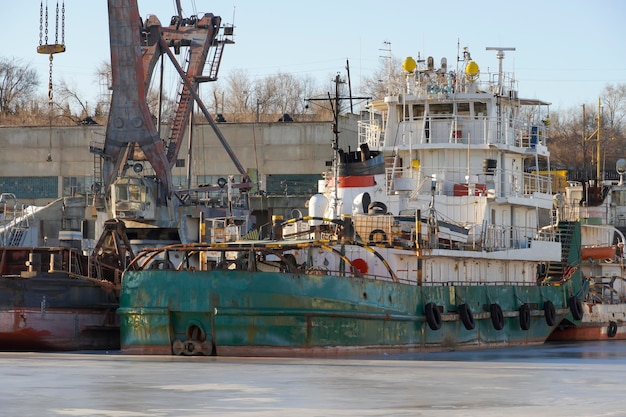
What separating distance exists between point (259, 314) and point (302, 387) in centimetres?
734

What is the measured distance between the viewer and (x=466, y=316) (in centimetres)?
2736

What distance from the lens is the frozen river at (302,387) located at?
13.4 m

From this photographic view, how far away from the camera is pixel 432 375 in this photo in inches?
707

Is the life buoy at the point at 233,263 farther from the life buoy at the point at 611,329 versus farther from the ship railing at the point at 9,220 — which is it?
the life buoy at the point at 611,329

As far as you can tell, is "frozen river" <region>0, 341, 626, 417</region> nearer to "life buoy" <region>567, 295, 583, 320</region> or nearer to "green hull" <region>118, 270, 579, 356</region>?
"green hull" <region>118, 270, 579, 356</region>

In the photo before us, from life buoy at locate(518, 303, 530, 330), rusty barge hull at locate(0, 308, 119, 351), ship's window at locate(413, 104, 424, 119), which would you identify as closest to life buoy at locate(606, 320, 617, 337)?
life buoy at locate(518, 303, 530, 330)

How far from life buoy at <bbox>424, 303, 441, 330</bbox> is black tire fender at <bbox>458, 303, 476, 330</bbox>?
45.7 inches

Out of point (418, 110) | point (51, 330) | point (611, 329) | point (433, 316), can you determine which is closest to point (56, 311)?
point (51, 330)

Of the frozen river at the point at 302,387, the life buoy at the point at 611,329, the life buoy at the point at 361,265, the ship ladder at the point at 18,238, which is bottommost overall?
the life buoy at the point at 611,329

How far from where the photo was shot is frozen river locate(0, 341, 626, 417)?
43.9 feet

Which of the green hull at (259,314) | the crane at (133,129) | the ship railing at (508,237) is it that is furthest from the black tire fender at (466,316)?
the crane at (133,129)

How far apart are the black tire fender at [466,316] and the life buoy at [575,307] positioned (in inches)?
246

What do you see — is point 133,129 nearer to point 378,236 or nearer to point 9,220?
point 9,220

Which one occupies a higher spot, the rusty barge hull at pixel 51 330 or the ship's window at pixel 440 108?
the ship's window at pixel 440 108
